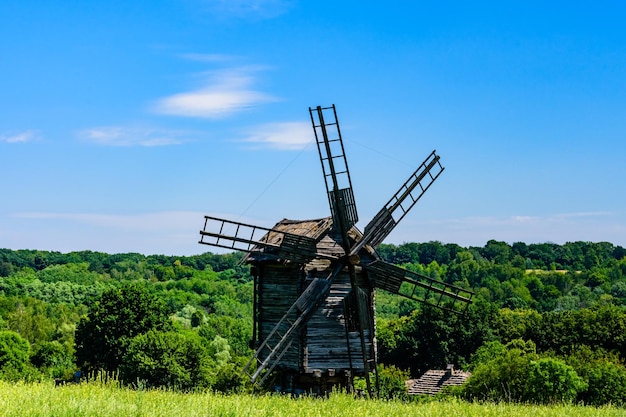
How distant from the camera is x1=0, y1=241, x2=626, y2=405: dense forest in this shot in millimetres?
45281

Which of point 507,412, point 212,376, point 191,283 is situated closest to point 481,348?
point 212,376

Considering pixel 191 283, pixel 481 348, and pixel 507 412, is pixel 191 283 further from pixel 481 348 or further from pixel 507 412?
pixel 507 412

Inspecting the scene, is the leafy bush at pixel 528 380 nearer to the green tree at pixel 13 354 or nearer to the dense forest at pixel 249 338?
the dense forest at pixel 249 338

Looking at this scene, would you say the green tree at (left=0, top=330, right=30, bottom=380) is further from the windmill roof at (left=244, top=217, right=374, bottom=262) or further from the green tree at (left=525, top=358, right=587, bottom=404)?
the windmill roof at (left=244, top=217, right=374, bottom=262)

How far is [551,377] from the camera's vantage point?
44188 mm

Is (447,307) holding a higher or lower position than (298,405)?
higher

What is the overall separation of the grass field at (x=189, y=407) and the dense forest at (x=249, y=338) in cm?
585

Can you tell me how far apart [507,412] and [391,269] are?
9612mm

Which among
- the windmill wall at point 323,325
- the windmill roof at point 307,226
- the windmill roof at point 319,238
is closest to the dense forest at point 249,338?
the windmill roof at point 319,238

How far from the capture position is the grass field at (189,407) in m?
15.3

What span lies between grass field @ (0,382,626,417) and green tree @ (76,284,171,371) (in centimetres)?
3244

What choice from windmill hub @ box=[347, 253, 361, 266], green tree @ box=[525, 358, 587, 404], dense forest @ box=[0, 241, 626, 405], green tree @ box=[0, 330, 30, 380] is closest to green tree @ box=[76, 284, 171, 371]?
dense forest @ box=[0, 241, 626, 405]

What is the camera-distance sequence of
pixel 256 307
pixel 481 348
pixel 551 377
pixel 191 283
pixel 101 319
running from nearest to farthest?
1. pixel 256 307
2. pixel 551 377
3. pixel 101 319
4. pixel 481 348
5. pixel 191 283

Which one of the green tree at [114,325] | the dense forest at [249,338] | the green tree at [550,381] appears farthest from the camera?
the green tree at [114,325]
